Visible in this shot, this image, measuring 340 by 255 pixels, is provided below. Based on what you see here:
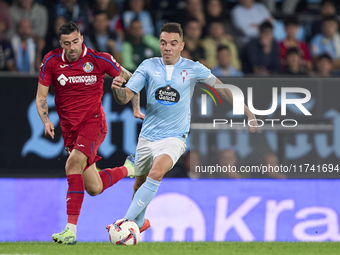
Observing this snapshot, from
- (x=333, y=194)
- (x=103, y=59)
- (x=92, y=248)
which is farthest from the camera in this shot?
(x=333, y=194)

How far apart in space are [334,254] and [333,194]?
7.61 feet

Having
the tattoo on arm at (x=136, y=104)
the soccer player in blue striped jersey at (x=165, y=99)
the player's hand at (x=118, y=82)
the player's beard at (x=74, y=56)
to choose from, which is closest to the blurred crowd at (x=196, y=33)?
the tattoo on arm at (x=136, y=104)

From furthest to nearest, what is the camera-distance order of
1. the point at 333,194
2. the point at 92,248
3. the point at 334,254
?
1. the point at 333,194
2. the point at 92,248
3. the point at 334,254

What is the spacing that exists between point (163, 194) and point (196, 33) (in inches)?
118

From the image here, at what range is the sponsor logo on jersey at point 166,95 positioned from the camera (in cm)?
642

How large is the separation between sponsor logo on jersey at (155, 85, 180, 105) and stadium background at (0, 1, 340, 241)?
174 centimetres

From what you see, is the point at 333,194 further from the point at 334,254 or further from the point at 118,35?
the point at 118,35

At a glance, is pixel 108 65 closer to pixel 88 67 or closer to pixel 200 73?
pixel 88 67

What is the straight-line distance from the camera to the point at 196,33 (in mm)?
10016

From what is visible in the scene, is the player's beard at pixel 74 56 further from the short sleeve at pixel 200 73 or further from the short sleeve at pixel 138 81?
the short sleeve at pixel 200 73

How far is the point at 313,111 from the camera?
27.0 ft

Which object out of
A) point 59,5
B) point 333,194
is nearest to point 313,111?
point 333,194

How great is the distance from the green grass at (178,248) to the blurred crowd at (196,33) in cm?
325

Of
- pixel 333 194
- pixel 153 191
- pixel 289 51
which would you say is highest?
pixel 289 51
